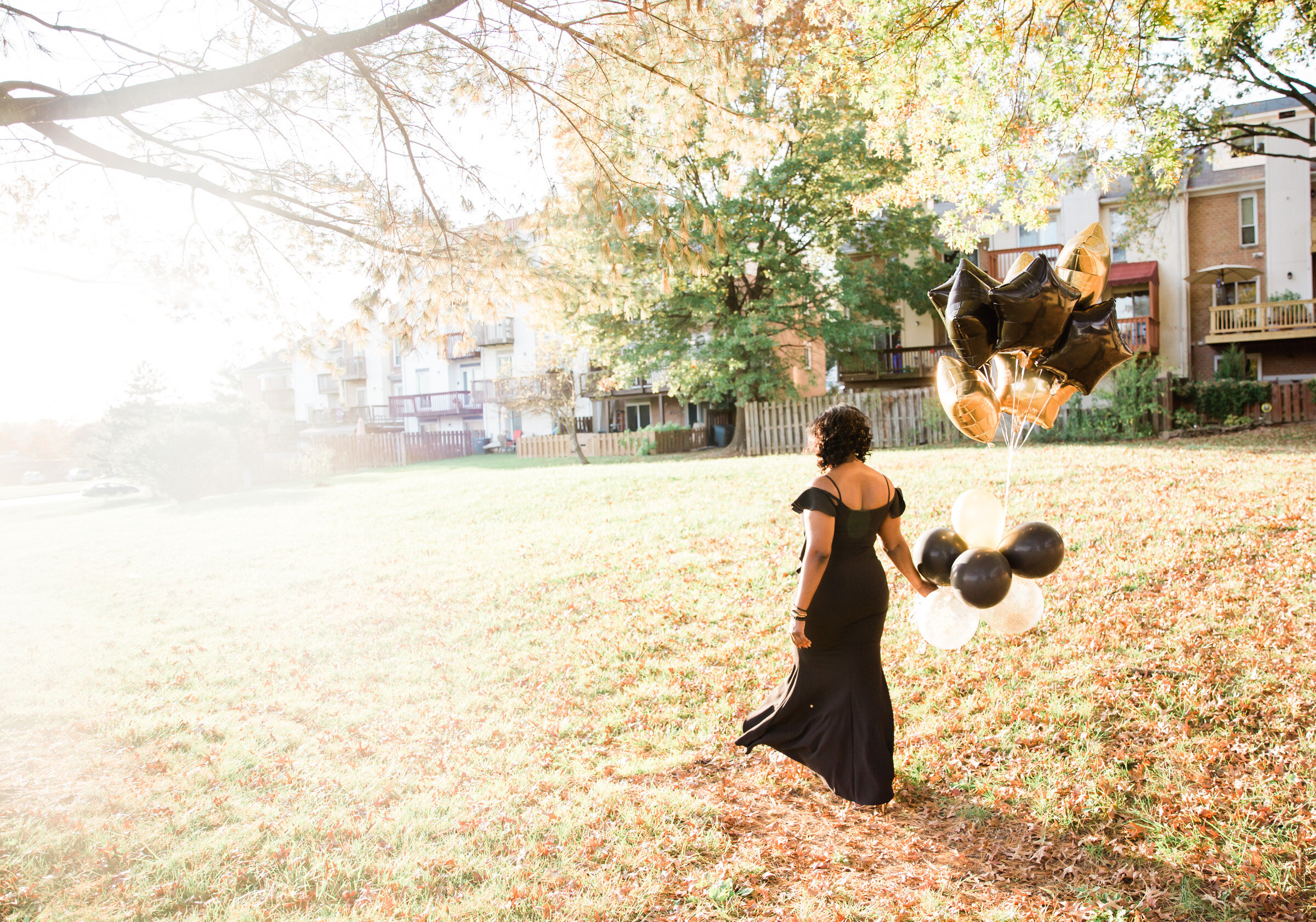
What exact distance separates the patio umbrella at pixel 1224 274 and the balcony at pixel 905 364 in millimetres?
7282

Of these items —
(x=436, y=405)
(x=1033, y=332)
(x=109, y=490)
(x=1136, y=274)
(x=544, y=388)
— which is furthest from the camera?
(x=436, y=405)

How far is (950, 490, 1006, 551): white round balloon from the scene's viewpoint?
10.2 ft

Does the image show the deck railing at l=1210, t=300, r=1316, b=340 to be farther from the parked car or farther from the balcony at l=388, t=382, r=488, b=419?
the parked car

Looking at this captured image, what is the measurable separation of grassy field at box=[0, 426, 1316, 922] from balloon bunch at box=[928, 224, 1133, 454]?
2.06 m

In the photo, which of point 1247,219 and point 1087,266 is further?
point 1247,219

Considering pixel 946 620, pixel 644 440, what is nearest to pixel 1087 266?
pixel 946 620

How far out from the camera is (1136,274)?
75.8ft

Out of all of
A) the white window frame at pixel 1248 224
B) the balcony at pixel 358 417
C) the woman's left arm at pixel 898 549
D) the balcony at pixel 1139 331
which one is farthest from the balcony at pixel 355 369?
the woman's left arm at pixel 898 549

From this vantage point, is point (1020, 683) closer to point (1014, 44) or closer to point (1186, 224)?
point (1014, 44)

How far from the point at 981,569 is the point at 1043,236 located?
87.9ft

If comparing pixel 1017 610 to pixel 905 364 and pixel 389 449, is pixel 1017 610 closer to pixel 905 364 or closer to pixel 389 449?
pixel 905 364

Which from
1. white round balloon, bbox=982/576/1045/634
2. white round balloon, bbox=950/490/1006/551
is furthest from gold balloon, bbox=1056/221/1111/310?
white round balloon, bbox=982/576/1045/634

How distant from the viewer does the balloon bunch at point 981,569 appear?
2.95 metres

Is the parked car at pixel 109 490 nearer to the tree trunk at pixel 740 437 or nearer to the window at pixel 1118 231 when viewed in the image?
the tree trunk at pixel 740 437
